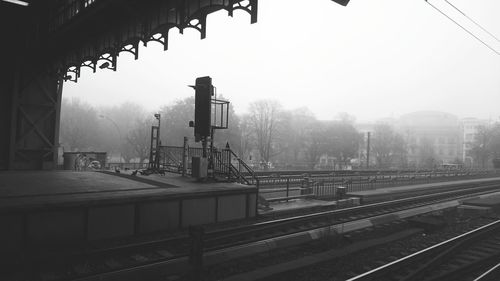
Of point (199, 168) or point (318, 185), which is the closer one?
point (199, 168)

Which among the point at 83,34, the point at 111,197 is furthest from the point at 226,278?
the point at 83,34

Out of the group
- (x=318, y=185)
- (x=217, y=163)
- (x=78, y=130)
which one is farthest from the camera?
(x=78, y=130)

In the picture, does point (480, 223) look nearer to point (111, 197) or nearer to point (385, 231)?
point (385, 231)

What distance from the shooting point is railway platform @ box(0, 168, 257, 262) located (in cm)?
894

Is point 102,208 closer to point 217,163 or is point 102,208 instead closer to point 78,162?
point 217,163

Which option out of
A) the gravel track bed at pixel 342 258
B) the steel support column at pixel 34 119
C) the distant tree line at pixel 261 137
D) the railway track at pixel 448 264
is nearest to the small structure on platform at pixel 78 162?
the steel support column at pixel 34 119

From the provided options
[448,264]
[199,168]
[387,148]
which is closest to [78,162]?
[199,168]

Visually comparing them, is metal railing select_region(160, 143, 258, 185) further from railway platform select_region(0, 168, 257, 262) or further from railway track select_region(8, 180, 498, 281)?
railway track select_region(8, 180, 498, 281)

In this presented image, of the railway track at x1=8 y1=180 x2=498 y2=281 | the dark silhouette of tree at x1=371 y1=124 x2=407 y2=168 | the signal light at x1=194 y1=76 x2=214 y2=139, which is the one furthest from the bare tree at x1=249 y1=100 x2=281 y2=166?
the railway track at x1=8 y1=180 x2=498 y2=281

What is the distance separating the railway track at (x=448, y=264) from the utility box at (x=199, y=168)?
27.5ft

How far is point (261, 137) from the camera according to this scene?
6331 cm

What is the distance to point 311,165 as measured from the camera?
62000 millimetres

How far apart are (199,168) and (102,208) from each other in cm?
530

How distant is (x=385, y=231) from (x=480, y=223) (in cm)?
539
